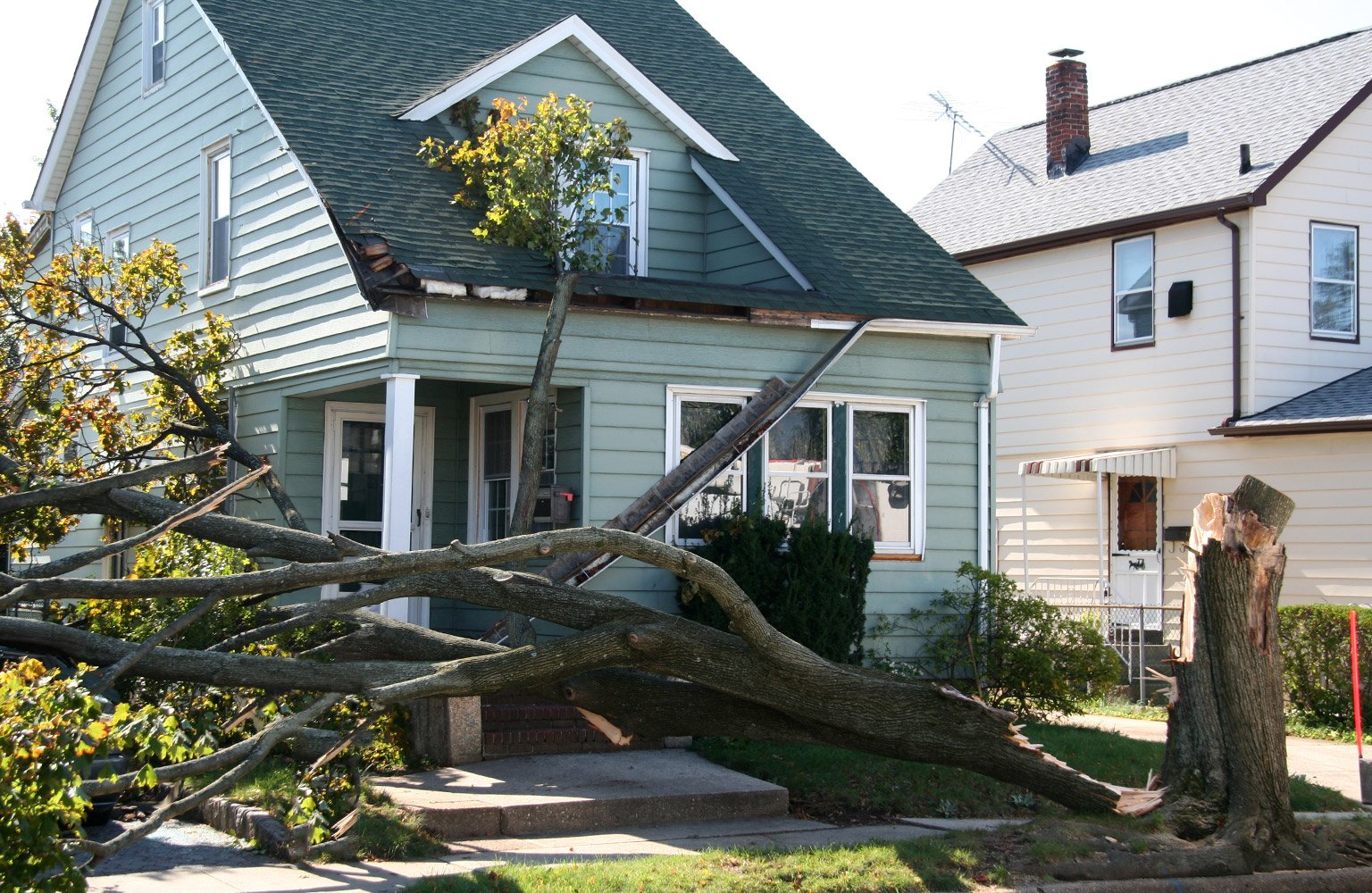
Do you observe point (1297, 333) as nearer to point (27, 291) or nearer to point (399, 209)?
point (399, 209)

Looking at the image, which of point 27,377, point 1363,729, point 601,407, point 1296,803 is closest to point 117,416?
point 27,377

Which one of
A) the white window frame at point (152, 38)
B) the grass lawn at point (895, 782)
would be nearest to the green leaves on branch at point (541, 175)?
the grass lawn at point (895, 782)

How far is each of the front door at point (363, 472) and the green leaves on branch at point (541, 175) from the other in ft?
8.28

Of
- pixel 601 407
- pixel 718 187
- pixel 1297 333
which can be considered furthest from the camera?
pixel 1297 333

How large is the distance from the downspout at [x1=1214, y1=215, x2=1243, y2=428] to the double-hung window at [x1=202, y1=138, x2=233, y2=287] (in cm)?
1239

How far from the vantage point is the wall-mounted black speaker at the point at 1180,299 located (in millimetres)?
19172

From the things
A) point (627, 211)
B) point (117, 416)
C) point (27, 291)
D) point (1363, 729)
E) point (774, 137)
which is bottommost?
point (1363, 729)

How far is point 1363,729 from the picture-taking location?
14.9 m

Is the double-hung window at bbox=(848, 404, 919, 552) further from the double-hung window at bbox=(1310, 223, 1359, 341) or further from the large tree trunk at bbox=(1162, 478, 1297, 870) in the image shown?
the double-hung window at bbox=(1310, 223, 1359, 341)

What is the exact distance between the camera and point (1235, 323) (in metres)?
18.6

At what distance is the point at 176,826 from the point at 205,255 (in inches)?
324

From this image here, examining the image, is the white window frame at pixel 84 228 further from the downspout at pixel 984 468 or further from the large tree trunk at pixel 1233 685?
the large tree trunk at pixel 1233 685

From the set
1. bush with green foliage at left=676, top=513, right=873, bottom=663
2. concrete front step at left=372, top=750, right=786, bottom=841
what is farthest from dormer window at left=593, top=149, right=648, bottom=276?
concrete front step at left=372, top=750, right=786, bottom=841

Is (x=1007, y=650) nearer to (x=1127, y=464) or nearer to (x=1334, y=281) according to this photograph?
(x=1127, y=464)
